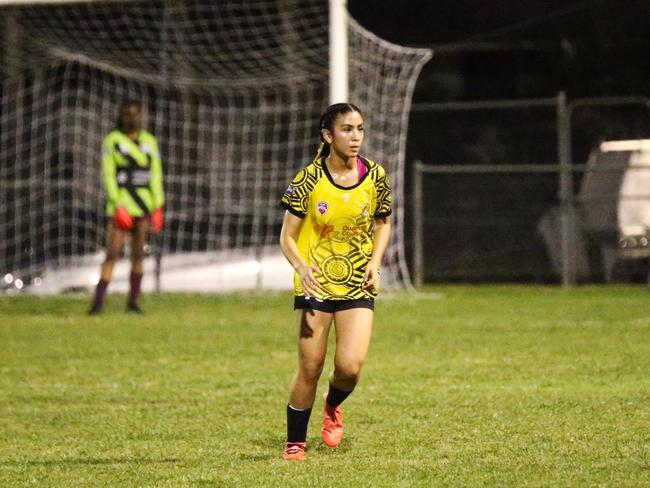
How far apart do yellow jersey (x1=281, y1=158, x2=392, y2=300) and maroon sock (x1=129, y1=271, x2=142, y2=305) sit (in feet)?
25.9

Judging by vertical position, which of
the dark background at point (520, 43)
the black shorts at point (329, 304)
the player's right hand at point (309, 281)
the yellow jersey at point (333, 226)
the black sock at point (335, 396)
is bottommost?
the black sock at point (335, 396)

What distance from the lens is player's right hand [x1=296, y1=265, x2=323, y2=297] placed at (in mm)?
6645

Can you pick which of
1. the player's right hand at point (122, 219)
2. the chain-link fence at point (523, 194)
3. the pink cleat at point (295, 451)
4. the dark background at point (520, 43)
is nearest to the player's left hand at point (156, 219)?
the player's right hand at point (122, 219)

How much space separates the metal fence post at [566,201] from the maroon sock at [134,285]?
6.60 metres

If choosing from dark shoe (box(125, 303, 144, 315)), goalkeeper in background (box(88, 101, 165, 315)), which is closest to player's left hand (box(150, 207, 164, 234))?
goalkeeper in background (box(88, 101, 165, 315))

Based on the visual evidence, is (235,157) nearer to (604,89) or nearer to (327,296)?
(604,89)

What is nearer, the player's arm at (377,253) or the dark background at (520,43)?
the player's arm at (377,253)

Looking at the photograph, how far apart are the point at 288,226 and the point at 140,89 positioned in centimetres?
1518

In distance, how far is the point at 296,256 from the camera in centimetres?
670

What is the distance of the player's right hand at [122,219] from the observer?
14.3 meters

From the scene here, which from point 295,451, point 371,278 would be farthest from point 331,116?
point 295,451

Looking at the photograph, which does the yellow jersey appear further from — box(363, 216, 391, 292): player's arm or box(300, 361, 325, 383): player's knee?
box(300, 361, 325, 383): player's knee

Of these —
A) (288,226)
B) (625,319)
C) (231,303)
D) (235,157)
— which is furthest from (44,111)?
(288,226)

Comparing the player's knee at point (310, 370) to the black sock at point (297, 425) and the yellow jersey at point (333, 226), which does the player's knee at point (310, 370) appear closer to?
the black sock at point (297, 425)
